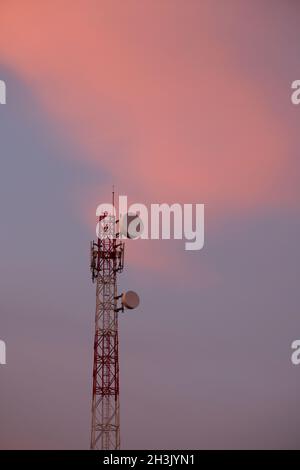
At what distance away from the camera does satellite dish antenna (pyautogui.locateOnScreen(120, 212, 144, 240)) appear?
25.1m

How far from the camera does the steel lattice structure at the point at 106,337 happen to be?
25156mm

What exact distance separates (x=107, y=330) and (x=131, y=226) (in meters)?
3.34

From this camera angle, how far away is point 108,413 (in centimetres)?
2528

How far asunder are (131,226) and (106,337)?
11.7 ft

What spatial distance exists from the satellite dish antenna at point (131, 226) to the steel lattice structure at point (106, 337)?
0.64 metres

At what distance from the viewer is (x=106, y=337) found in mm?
25625

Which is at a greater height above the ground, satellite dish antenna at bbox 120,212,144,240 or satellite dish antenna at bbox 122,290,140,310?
satellite dish antenna at bbox 120,212,144,240

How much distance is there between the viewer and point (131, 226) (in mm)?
25094

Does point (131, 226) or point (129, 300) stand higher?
point (131, 226)

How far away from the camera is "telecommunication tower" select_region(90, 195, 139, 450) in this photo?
991 inches

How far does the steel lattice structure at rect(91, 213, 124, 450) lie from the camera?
25156mm
